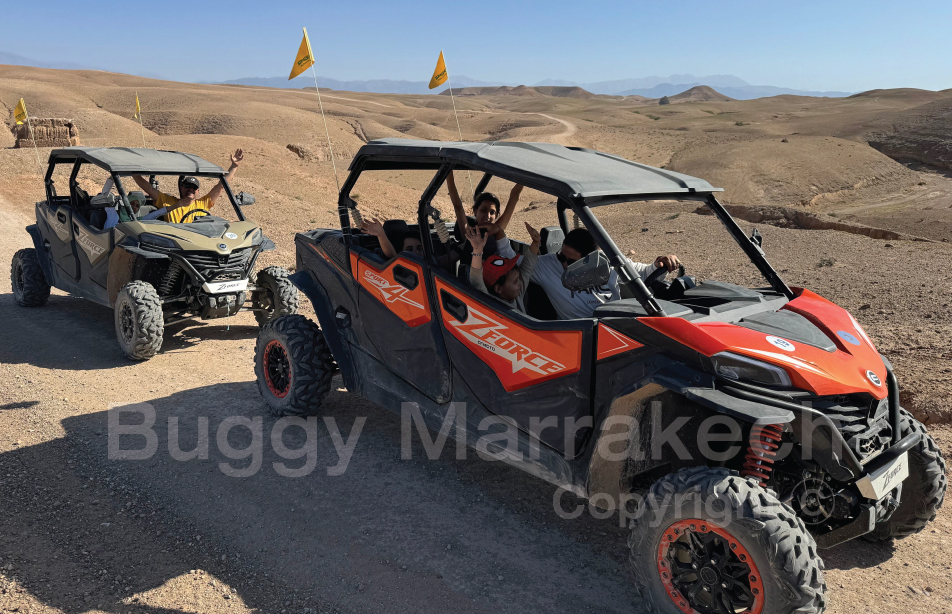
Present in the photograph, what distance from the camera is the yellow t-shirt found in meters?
7.90

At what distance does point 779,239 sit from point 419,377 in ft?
37.9

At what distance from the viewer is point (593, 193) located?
11.3 feet

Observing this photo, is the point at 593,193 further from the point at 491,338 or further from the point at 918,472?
the point at 918,472

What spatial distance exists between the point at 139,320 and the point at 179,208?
5.68ft

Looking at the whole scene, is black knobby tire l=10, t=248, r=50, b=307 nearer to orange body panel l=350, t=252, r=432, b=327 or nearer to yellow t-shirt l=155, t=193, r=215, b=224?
yellow t-shirt l=155, t=193, r=215, b=224

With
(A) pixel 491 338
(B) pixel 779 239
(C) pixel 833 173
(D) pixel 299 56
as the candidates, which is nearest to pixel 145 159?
(D) pixel 299 56

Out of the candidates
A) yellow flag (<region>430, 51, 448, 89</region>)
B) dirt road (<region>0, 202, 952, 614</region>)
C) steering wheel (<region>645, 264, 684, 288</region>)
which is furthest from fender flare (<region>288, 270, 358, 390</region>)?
yellow flag (<region>430, 51, 448, 89</region>)

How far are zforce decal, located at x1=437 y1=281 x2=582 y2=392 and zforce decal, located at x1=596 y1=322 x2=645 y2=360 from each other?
111 mm

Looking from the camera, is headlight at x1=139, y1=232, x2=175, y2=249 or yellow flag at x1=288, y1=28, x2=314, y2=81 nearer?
headlight at x1=139, y1=232, x2=175, y2=249

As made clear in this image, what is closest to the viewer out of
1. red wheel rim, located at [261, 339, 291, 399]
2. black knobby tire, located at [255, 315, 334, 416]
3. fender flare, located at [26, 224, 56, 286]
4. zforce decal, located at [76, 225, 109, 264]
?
black knobby tire, located at [255, 315, 334, 416]

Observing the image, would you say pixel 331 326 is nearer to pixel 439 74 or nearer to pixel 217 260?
pixel 217 260

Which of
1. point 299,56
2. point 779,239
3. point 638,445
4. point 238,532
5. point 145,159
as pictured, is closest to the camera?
point 638,445

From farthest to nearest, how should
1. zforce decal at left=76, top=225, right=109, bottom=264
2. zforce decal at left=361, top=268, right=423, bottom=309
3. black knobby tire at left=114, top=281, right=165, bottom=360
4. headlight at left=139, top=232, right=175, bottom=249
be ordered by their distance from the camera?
zforce decal at left=76, top=225, right=109, bottom=264, headlight at left=139, top=232, right=175, bottom=249, black knobby tire at left=114, top=281, right=165, bottom=360, zforce decal at left=361, top=268, right=423, bottom=309

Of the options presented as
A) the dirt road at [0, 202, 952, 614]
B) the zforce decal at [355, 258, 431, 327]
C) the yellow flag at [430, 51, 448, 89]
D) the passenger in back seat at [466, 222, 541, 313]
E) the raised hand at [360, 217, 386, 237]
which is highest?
the yellow flag at [430, 51, 448, 89]
